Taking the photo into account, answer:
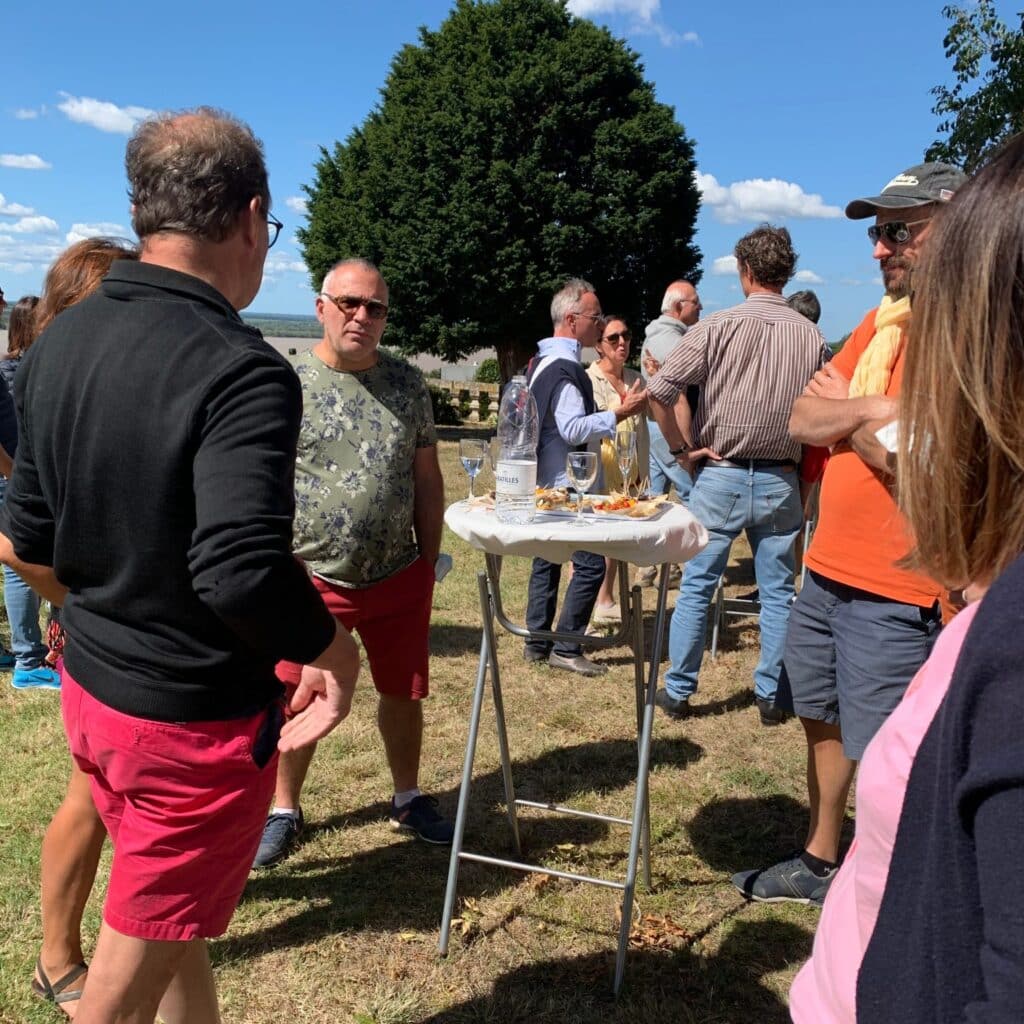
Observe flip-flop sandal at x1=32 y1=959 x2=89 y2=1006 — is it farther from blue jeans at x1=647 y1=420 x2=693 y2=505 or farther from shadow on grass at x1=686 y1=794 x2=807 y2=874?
blue jeans at x1=647 y1=420 x2=693 y2=505

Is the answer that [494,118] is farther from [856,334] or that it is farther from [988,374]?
[988,374]

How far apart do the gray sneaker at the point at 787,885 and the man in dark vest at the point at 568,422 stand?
76.3 inches

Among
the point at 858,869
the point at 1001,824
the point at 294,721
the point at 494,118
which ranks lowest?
the point at 294,721

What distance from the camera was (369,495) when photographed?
2.98 metres

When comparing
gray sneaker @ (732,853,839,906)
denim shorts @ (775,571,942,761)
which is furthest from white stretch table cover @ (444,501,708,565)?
gray sneaker @ (732,853,839,906)

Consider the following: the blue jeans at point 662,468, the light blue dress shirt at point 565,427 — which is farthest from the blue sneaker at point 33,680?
the blue jeans at point 662,468

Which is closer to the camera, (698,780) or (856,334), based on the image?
(856,334)

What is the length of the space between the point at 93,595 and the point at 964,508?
4.49 feet

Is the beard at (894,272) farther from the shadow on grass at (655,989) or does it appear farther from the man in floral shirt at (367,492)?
the shadow on grass at (655,989)

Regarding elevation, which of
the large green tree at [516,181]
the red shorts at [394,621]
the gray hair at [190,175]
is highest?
the large green tree at [516,181]

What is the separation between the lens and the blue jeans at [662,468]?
6.18m

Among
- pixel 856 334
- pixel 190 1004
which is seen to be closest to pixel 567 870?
pixel 190 1004

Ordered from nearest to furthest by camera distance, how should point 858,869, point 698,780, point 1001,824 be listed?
1. point 1001,824
2. point 858,869
3. point 698,780

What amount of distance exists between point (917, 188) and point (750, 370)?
1665 millimetres
